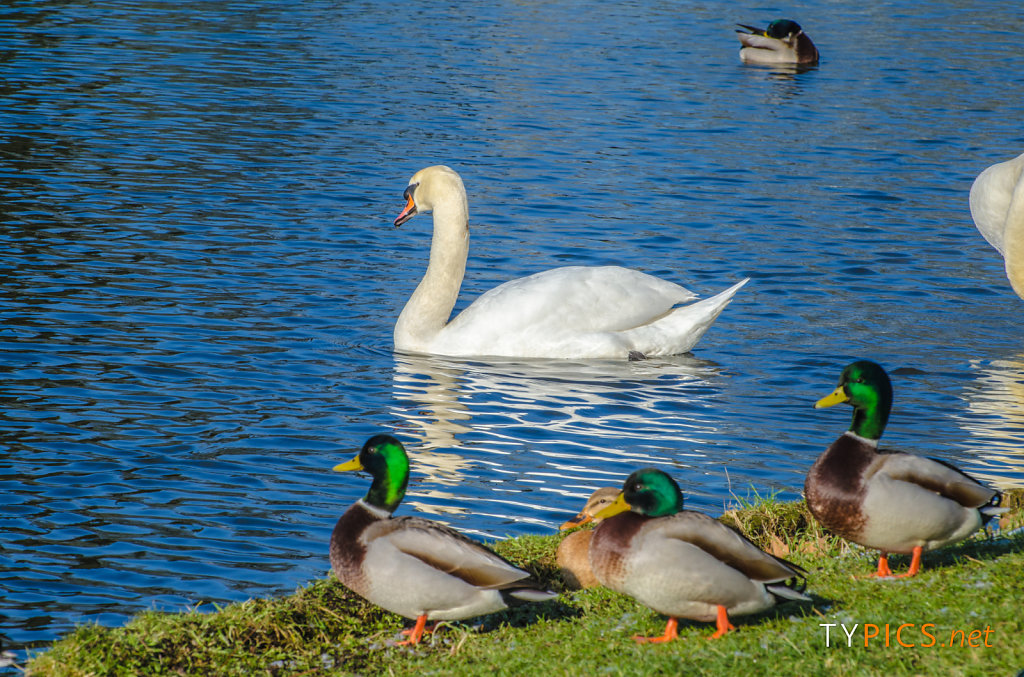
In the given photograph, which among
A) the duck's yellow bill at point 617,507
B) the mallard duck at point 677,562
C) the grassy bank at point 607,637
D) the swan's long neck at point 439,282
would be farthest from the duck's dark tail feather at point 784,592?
the swan's long neck at point 439,282

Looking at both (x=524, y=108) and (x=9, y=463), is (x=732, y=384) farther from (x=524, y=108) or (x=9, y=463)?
(x=524, y=108)

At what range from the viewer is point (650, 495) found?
17.5 ft

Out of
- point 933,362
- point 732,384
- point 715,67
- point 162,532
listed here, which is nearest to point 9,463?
point 162,532

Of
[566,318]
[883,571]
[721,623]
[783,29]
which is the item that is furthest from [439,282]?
[783,29]

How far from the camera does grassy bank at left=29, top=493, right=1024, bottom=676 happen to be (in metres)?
4.84

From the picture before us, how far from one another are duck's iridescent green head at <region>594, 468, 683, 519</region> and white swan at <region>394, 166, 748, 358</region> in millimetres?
5795

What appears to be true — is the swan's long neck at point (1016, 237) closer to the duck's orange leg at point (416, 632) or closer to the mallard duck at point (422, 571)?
the mallard duck at point (422, 571)

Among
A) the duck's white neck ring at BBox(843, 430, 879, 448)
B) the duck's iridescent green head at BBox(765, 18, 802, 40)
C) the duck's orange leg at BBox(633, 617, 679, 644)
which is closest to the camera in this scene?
the duck's orange leg at BBox(633, 617, 679, 644)

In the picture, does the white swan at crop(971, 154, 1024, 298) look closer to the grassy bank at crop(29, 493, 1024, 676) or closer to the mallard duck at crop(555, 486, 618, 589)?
the grassy bank at crop(29, 493, 1024, 676)

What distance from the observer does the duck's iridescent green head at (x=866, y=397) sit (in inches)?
229

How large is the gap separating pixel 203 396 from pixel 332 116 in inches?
516

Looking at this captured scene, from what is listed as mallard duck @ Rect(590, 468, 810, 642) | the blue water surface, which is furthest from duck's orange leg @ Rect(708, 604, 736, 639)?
the blue water surface

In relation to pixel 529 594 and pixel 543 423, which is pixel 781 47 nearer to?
pixel 543 423

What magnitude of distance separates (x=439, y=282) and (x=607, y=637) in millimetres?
6696
